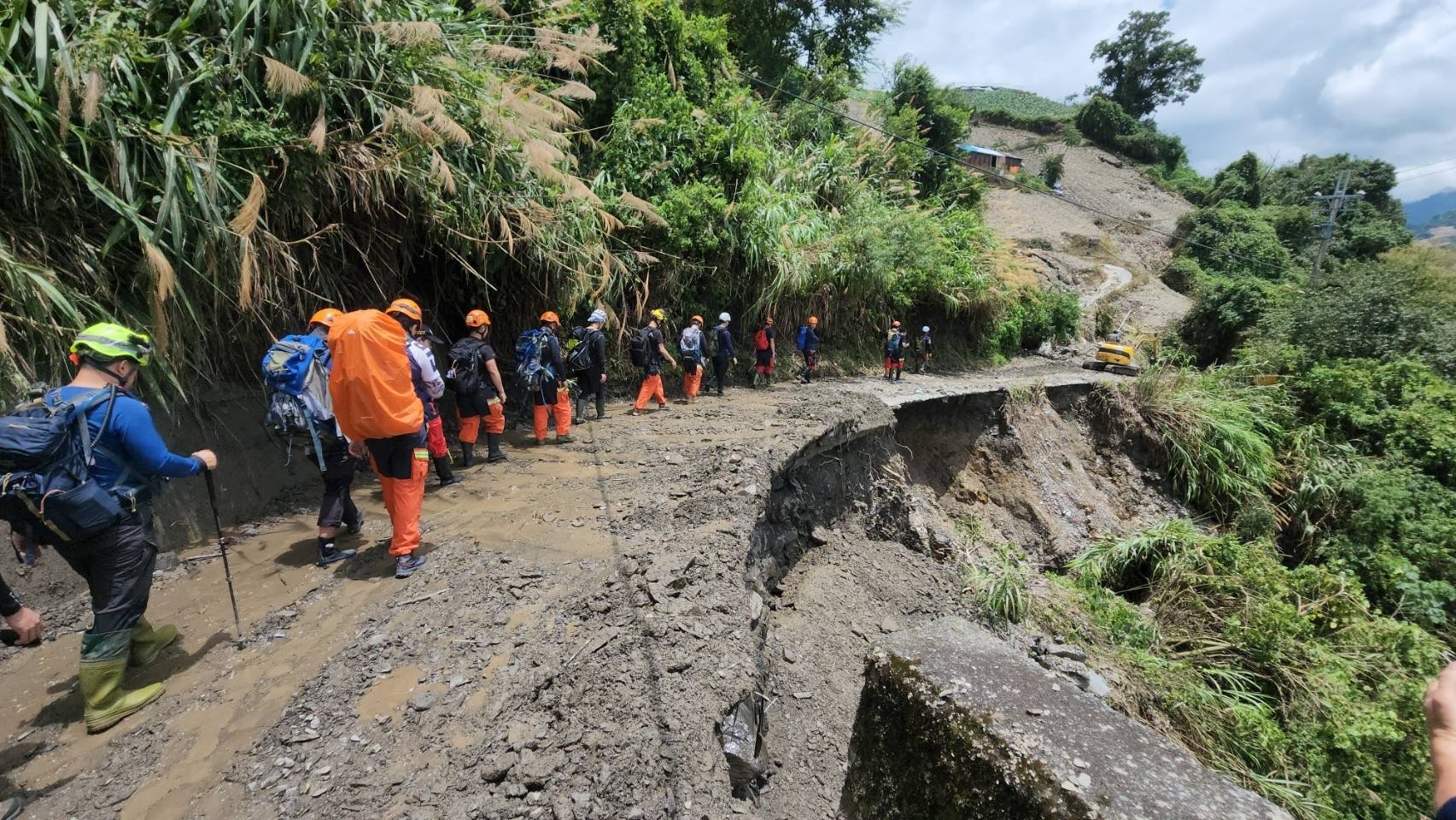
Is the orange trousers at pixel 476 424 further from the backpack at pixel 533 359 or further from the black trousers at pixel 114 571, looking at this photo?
the black trousers at pixel 114 571

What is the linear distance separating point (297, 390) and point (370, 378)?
0.70 m

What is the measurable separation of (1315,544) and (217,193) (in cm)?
1513

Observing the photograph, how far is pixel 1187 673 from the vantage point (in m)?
5.96

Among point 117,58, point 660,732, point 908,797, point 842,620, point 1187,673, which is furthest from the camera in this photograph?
point 1187,673

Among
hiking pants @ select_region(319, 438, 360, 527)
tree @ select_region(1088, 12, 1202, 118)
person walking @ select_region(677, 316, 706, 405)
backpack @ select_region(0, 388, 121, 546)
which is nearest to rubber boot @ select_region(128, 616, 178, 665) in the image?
backpack @ select_region(0, 388, 121, 546)

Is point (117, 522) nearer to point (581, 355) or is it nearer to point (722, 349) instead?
point (581, 355)

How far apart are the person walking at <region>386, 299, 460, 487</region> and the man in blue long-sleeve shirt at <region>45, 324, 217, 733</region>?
147cm

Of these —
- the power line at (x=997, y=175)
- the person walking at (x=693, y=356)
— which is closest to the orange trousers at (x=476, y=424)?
the person walking at (x=693, y=356)

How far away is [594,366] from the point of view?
6.93 meters

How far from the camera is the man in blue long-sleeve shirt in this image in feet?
8.07

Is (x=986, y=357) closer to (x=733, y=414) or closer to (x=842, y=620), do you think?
(x=733, y=414)

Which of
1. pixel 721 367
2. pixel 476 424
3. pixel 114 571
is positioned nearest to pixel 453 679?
pixel 114 571

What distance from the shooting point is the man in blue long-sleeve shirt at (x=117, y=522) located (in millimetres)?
2461

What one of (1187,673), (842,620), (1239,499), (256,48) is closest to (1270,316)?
(1239,499)
